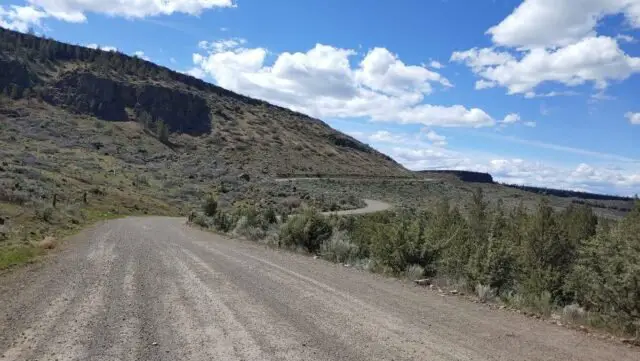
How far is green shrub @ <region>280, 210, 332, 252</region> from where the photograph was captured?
22.7 metres

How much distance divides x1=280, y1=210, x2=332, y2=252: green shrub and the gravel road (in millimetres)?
8645

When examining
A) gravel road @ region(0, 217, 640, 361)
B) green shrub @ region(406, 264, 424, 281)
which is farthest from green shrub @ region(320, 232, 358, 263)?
gravel road @ region(0, 217, 640, 361)

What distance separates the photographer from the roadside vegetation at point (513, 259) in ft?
33.1

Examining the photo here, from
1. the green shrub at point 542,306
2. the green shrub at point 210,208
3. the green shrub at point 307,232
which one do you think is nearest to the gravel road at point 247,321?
the green shrub at point 542,306

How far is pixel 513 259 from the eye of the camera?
2195cm

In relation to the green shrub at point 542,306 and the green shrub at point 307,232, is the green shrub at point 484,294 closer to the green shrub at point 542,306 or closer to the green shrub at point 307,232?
the green shrub at point 542,306

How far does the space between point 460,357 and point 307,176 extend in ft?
377

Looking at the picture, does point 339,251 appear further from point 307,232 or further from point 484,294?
point 484,294

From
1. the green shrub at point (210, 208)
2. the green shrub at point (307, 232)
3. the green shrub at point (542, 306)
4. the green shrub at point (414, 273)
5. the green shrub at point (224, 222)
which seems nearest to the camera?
the green shrub at point (542, 306)

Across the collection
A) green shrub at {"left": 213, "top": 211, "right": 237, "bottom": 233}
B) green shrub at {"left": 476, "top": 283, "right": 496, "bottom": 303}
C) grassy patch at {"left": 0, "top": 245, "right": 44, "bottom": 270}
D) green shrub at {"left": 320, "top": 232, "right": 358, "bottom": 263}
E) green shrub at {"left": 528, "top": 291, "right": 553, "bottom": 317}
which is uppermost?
green shrub at {"left": 528, "top": 291, "right": 553, "bottom": 317}

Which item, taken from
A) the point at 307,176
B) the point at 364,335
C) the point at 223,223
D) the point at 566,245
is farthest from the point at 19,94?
the point at 364,335

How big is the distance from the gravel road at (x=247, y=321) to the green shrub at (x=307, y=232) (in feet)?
28.4

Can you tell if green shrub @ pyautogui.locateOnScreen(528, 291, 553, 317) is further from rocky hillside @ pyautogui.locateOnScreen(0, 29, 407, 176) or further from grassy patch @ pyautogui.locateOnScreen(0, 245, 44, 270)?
rocky hillside @ pyautogui.locateOnScreen(0, 29, 407, 176)

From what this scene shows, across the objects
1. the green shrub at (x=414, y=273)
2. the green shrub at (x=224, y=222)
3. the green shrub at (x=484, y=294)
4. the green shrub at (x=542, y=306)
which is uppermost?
the green shrub at (x=542, y=306)
